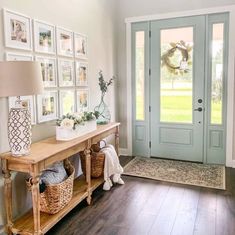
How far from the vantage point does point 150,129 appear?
4699mm

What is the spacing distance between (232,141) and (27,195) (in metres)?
3.13

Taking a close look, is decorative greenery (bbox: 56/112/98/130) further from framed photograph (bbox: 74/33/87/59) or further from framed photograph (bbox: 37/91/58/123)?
framed photograph (bbox: 74/33/87/59)

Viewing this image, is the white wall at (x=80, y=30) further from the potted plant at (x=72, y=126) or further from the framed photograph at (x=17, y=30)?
the potted plant at (x=72, y=126)

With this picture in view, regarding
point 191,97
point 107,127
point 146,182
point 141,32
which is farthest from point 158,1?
point 146,182

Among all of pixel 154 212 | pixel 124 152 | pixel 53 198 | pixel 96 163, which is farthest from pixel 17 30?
pixel 124 152

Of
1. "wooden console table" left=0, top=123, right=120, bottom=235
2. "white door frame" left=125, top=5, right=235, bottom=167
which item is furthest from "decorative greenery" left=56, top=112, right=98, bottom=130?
"white door frame" left=125, top=5, right=235, bottom=167

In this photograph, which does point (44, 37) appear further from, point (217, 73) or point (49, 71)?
point (217, 73)

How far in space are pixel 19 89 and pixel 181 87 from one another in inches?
116

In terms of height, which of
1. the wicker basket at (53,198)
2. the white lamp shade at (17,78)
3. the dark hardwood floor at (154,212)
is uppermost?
the white lamp shade at (17,78)

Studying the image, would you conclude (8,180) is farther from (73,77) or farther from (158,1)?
(158,1)

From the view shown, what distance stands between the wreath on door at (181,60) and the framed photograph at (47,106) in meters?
2.11

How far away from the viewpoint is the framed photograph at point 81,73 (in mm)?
3549

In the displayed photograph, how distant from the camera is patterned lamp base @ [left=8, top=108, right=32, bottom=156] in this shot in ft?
7.16

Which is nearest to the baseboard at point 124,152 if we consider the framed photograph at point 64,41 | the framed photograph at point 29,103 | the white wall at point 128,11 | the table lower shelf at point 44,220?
the white wall at point 128,11
